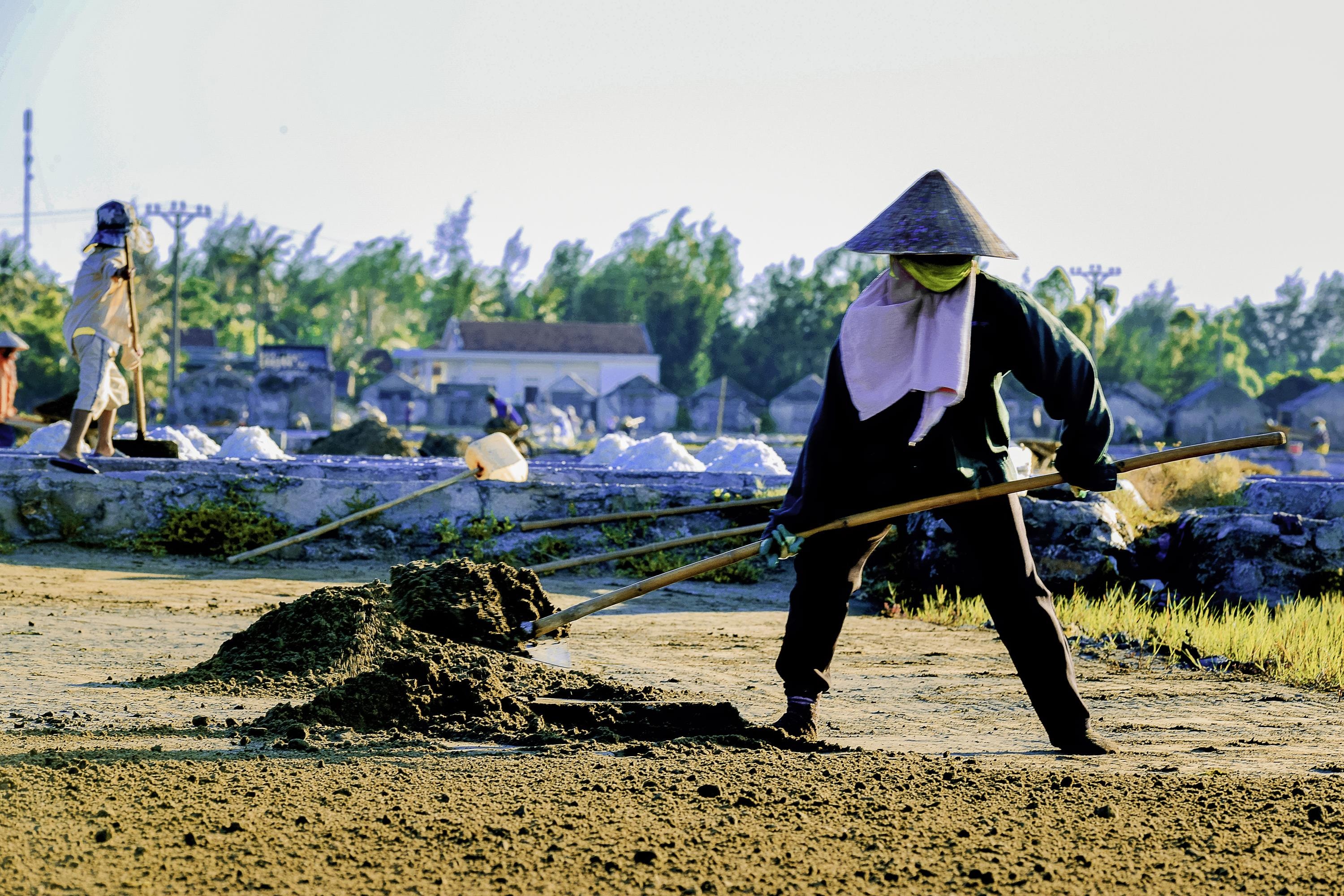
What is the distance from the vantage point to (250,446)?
14242 millimetres

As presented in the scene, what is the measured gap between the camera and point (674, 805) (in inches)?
125

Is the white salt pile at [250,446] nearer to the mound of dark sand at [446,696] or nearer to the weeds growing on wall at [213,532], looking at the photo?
the weeds growing on wall at [213,532]

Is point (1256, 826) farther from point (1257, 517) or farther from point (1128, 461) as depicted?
point (1257, 517)

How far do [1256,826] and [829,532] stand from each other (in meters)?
1.45

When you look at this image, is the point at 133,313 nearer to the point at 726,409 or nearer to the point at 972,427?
the point at 972,427

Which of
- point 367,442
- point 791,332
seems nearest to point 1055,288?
point 791,332

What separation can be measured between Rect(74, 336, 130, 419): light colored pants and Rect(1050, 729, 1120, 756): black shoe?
659cm

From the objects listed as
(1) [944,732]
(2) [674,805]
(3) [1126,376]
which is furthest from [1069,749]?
(3) [1126,376]

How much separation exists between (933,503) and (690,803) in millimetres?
1203

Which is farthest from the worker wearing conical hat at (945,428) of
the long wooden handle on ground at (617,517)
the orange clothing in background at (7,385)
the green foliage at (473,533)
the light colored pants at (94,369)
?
the orange clothing in background at (7,385)

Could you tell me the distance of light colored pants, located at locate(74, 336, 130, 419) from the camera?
28.4ft

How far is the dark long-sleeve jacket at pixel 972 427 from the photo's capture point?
4.00 meters

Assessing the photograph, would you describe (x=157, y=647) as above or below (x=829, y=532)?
below

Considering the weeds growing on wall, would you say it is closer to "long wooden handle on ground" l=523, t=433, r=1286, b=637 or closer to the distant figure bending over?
the distant figure bending over
